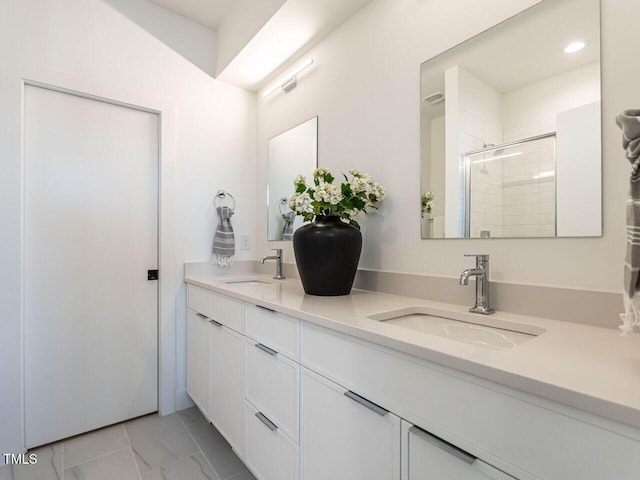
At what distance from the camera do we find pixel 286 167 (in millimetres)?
2225

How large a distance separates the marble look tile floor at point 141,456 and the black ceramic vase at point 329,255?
0.97 m

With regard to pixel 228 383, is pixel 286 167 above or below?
above

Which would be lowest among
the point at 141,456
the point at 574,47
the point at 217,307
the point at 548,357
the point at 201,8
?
the point at 141,456

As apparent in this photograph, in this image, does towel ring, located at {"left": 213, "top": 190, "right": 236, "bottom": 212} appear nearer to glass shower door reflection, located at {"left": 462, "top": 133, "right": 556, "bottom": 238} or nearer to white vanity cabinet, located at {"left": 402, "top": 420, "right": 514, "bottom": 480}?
glass shower door reflection, located at {"left": 462, "top": 133, "right": 556, "bottom": 238}

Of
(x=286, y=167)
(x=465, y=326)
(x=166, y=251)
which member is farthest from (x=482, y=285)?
(x=166, y=251)

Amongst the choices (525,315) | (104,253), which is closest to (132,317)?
(104,253)

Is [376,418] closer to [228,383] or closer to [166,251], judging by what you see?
[228,383]

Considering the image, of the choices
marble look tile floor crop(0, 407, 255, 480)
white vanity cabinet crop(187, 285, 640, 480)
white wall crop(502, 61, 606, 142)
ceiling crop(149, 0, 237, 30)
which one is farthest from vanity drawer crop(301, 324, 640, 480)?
ceiling crop(149, 0, 237, 30)

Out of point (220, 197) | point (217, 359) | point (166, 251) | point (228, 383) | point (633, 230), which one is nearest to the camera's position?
point (633, 230)

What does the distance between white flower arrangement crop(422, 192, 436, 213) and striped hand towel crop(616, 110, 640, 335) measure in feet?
2.43

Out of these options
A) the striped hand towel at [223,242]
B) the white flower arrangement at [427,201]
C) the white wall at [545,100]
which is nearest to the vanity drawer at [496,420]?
the white flower arrangement at [427,201]

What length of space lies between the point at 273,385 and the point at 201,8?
227 centimetres

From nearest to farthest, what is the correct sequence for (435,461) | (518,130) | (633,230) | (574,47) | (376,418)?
(633,230) → (435,461) → (376,418) → (574,47) → (518,130)

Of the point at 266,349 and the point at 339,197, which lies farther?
the point at 339,197
